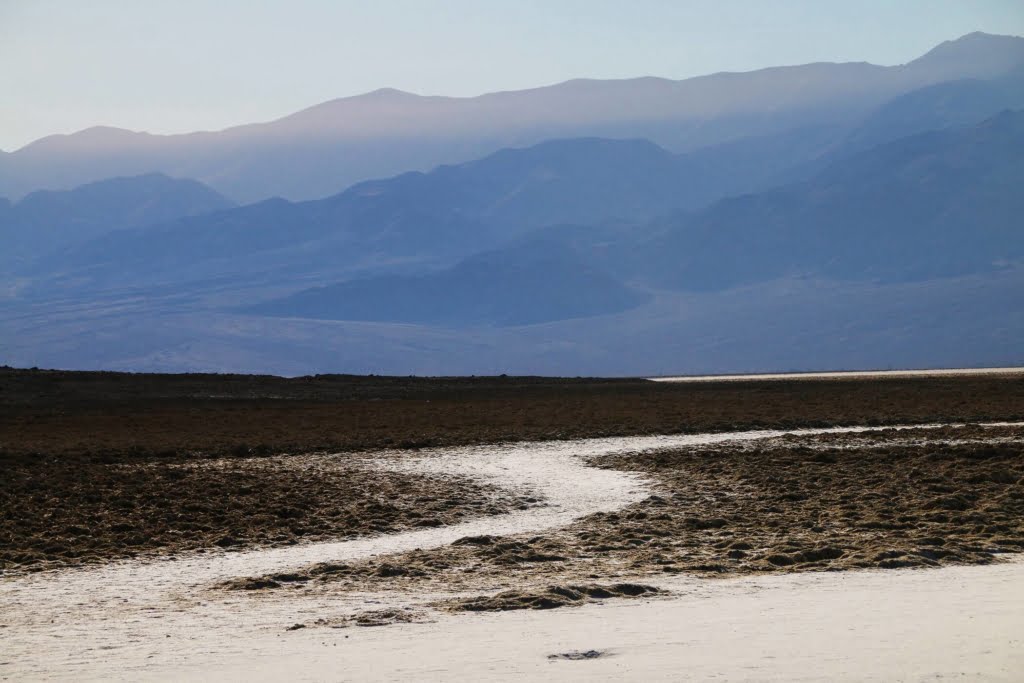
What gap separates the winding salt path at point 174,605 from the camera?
12.7 meters

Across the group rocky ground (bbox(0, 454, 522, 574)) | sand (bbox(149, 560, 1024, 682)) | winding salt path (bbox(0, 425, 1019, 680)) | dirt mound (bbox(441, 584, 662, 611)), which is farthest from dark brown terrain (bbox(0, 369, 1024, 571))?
sand (bbox(149, 560, 1024, 682))

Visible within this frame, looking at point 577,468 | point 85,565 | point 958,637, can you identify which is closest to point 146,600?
point 85,565

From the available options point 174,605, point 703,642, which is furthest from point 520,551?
point 703,642

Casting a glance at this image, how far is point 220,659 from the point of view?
492 inches

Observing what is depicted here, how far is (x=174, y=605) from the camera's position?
51.2 feet

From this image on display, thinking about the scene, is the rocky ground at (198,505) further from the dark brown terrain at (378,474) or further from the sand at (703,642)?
the sand at (703,642)

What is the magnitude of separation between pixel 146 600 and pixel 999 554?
35.8ft

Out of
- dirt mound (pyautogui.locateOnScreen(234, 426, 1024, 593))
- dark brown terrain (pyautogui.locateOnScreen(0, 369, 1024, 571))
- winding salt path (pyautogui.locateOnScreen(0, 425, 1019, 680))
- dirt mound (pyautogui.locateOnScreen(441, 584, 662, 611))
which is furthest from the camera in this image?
dark brown terrain (pyautogui.locateOnScreen(0, 369, 1024, 571))

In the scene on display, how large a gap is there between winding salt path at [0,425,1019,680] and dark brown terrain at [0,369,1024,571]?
104 centimetres

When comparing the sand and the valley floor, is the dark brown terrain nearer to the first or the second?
the valley floor

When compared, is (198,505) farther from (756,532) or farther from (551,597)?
(551,597)

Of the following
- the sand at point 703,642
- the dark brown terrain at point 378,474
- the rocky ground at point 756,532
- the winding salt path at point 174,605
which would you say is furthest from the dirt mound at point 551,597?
the dark brown terrain at point 378,474

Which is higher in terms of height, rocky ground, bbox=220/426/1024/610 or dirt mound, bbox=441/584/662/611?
rocky ground, bbox=220/426/1024/610

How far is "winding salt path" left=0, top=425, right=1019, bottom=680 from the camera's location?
12.7m
